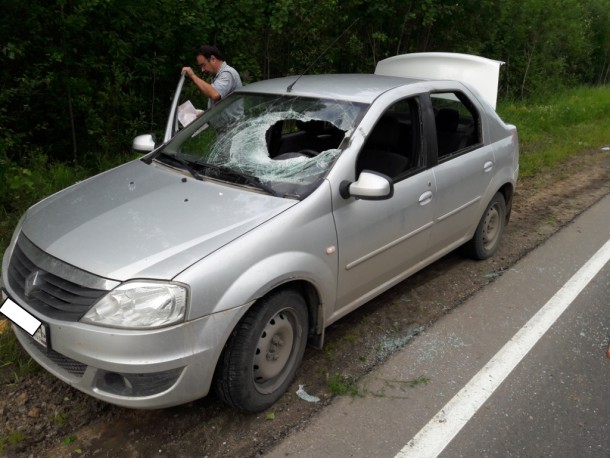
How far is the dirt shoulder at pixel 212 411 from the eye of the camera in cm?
270

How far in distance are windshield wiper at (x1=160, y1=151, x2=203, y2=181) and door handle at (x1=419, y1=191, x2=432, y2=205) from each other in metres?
1.47

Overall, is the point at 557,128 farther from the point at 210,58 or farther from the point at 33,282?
the point at 33,282

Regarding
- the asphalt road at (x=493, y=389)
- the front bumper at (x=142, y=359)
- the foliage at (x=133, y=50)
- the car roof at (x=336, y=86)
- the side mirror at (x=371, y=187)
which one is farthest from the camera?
the foliage at (x=133, y=50)

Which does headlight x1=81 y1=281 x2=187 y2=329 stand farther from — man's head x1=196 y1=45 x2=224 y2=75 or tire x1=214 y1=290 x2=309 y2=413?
man's head x1=196 y1=45 x2=224 y2=75

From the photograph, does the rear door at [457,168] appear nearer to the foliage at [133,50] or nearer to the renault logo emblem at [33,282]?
the foliage at [133,50]

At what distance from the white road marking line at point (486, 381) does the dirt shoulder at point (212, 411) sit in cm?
49

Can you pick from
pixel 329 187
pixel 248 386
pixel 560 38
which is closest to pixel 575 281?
pixel 329 187

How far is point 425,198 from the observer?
12.4ft

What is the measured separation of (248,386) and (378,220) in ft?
4.17

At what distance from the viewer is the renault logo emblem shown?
263 centimetres

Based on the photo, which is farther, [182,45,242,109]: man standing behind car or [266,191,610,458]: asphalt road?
[182,45,242,109]: man standing behind car

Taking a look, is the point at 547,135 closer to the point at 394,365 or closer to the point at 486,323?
the point at 486,323

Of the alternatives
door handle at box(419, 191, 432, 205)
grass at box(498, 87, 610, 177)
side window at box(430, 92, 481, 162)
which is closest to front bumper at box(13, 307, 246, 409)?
door handle at box(419, 191, 432, 205)

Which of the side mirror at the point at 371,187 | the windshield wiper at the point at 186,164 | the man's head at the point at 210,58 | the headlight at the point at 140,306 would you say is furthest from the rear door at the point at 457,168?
the man's head at the point at 210,58
